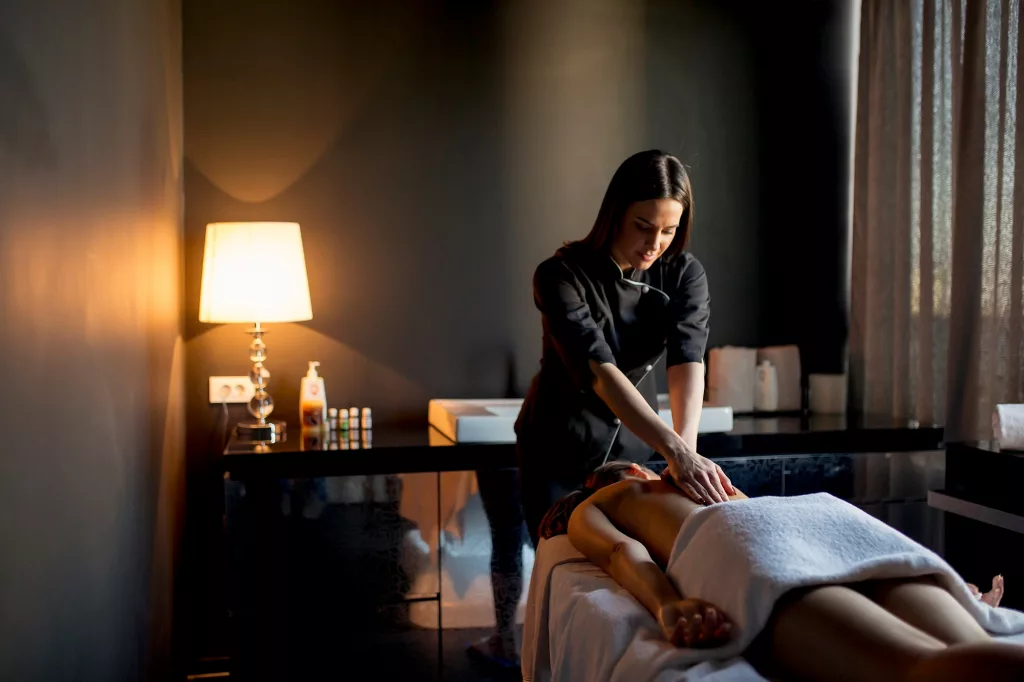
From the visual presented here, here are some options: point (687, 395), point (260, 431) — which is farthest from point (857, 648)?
point (260, 431)

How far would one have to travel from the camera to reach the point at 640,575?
5.18 ft

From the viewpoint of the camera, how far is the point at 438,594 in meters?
2.76

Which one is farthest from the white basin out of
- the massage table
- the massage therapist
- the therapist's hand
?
the massage table

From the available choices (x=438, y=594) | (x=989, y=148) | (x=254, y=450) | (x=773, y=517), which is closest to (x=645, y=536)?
(x=773, y=517)

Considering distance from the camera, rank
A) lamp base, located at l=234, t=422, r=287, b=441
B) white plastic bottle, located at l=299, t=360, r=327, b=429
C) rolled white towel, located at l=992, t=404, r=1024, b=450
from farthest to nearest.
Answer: white plastic bottle, located at l=299, t=360, r=327, b=429 < lamp base, located at l=234, t=422, r=287, b=441 < rolled white towel, located at l=992, t=404, r=1024, b=450

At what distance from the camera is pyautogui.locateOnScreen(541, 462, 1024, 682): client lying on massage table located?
4.10 ft

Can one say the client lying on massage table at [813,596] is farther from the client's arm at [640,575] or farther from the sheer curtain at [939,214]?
the sheer curtain at [939,214]

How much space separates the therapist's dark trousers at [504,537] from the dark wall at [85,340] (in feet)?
2.84

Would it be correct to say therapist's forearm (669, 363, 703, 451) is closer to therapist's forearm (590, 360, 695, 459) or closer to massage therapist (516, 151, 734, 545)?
massage therapist (516, 151, 734, 545)

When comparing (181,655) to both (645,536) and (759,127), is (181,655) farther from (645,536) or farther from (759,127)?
(759,127)

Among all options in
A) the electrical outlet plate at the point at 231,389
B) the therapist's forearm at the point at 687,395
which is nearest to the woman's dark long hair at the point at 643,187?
the therapist's forearm at the point at 687,395

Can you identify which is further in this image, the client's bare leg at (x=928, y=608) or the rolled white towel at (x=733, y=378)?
the rolled white towel at (x=733, y=378)

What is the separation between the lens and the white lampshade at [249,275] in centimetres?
288

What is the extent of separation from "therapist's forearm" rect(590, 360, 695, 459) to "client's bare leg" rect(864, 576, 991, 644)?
1.77 feet
